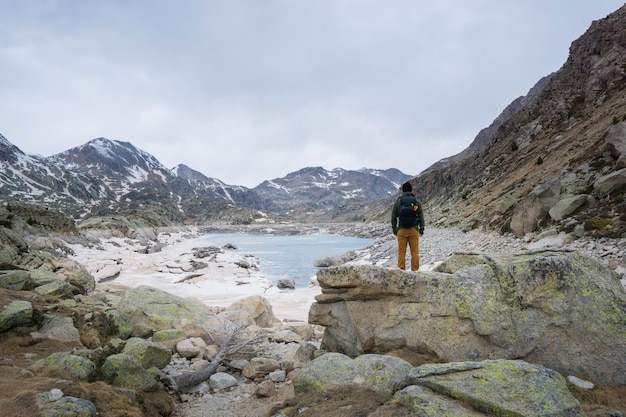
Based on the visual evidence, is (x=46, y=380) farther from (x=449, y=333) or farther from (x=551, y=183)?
(x=551, y=183)

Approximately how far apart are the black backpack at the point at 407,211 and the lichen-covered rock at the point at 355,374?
15.1 feet

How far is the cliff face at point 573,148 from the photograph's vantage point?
14883 millimetres

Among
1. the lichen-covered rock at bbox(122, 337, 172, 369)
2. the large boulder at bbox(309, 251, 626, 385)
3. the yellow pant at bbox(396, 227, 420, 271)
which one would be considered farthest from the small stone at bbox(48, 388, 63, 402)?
the yellow pant at bbox(396, 227, 420, 271)

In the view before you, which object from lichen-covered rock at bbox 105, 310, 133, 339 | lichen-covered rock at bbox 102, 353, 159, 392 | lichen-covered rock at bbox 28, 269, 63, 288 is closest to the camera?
lichen-covered rock at bbox 102, 353, 159, 392

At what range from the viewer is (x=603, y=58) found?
2035 inches

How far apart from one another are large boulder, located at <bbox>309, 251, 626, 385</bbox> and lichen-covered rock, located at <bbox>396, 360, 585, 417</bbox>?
1.83 m

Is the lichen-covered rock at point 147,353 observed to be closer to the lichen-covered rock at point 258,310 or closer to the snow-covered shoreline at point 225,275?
the lichen-covered rock at point 258,310

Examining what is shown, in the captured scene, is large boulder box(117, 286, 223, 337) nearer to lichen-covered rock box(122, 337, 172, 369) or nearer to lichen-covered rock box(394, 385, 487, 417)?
lichen-covered rock box(122, 337, 172, 369)

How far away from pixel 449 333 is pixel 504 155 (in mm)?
65441

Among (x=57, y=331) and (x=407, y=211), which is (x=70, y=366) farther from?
(x=407, y=211)

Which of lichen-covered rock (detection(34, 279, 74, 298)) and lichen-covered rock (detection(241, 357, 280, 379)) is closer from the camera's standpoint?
lichen-covered rock (detection(241, 357, 280, 379))

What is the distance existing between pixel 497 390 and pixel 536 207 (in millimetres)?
16738

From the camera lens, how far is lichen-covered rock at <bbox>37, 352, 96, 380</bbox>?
262 inches

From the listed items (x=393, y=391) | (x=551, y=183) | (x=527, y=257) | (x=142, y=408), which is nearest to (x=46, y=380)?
(x=142, y=408)
